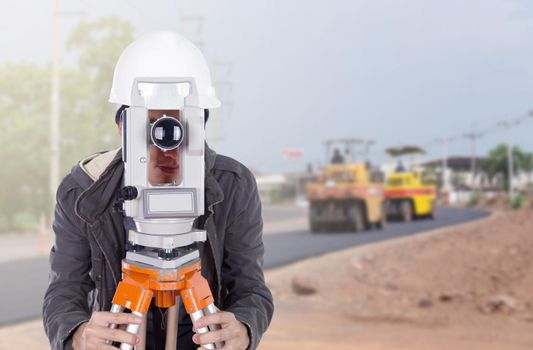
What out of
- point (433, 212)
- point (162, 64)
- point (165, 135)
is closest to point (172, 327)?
point (165, 135)

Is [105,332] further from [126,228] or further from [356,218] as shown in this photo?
[356,218]

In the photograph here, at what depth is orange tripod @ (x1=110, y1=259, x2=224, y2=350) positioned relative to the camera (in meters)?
1.36

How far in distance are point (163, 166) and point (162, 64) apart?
0.27 m

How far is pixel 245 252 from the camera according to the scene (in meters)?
1.61

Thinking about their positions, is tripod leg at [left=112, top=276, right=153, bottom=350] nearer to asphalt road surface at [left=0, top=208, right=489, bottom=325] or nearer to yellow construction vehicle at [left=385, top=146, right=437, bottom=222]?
asphalt road surface at [left=0, top=208, right=489, bottom=325]

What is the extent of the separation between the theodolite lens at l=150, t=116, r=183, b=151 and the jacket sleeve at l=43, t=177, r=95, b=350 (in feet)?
0.96

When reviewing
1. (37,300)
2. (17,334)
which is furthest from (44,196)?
(17,334)

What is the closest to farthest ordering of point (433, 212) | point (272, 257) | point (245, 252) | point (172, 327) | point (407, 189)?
point (172, 327) < point (245, 252) < point (272, 257) < point (407, 189) < point (433, 212)

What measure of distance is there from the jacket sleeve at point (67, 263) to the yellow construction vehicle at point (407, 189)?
39.8 ft

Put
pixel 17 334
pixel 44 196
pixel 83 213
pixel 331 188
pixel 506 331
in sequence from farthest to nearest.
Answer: pixel 44 196 < pixel 331 188 < pixel 506 331 < pixel 17 334 < pixel 83 213

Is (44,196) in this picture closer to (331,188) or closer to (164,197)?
(331,188)

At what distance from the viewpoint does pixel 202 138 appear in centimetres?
139

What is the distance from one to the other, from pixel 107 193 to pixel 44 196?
13065 millimetres

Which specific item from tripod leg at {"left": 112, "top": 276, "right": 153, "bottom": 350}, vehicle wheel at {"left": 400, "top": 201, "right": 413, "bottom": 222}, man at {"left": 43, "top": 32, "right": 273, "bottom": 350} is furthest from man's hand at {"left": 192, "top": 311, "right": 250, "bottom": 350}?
vehicle wheel at {"left": 400, "top": 201, "right": 413, "bottom": 222}
